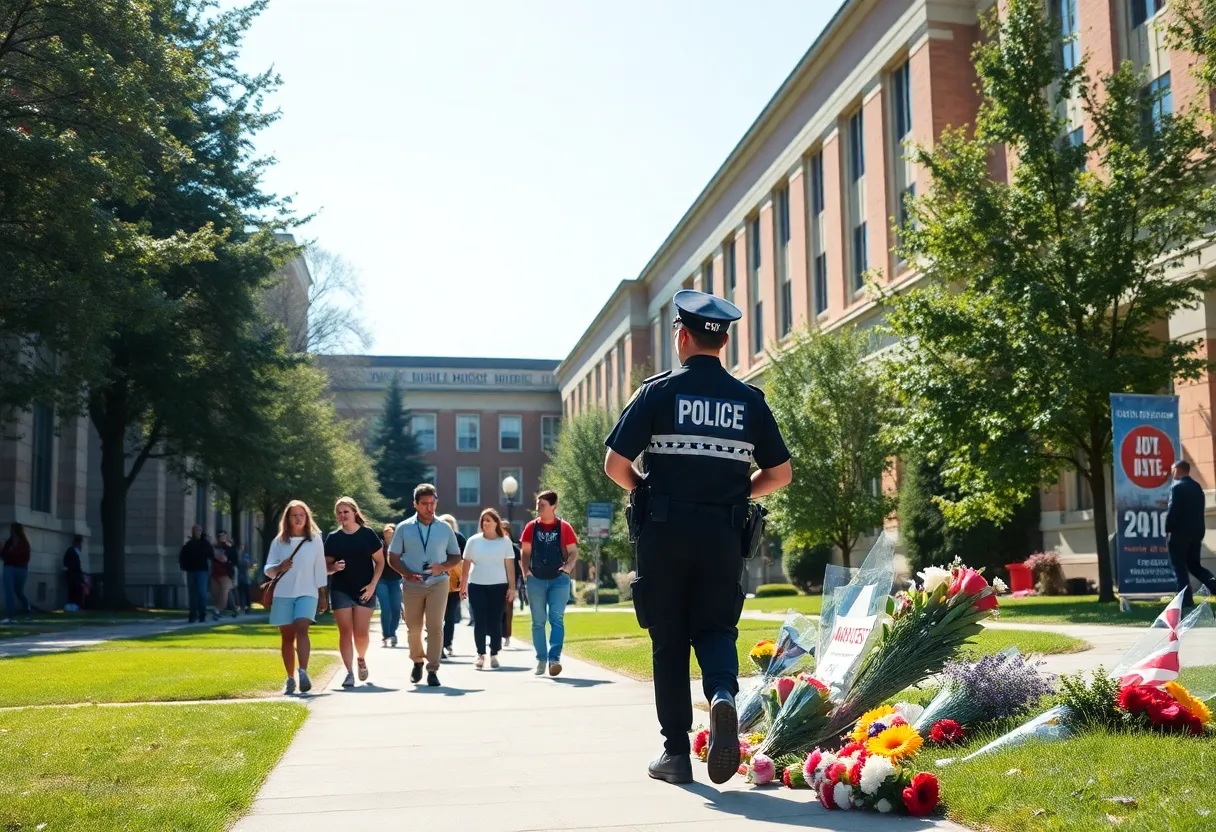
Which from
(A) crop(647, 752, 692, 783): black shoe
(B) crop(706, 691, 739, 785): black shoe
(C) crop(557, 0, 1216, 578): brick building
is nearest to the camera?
(B) crop(706, 691, 739, 785): black shoe

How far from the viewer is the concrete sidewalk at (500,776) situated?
525 centimetres

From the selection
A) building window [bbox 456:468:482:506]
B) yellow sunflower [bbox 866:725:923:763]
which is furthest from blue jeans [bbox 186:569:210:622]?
building window [bbox 456:468:482:506]

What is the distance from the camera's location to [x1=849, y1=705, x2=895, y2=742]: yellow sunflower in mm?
5748

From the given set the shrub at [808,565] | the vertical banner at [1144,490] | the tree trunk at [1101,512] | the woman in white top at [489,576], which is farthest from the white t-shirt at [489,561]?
the shrub at [808,565]

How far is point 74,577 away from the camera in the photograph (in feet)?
105

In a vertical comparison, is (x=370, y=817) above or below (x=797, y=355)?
below

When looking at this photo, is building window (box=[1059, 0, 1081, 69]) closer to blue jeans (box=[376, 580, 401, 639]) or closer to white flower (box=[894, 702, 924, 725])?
blue jeans (box=[376, 580, 401, 639])

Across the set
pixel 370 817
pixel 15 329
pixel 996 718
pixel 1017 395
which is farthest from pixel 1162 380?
pixel 15 329

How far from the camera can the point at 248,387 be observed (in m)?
32.5

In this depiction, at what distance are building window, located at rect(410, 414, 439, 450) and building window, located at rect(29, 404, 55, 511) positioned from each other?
55445 millimetres

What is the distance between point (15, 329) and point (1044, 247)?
1785cm

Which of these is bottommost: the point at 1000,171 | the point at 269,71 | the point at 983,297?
the point at 983,297

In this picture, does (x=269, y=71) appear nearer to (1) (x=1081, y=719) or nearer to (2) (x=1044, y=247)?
(2) (x=1044, y=247)

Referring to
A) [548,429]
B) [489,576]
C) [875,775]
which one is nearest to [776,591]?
[489,576]
